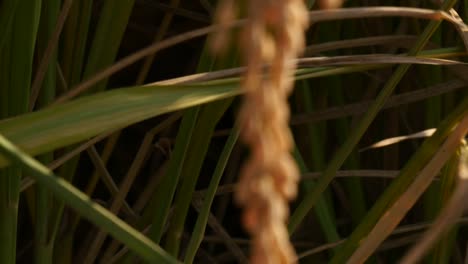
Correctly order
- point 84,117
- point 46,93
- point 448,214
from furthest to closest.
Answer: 1. point 46,93
2. point 84,117
3. point 448,214

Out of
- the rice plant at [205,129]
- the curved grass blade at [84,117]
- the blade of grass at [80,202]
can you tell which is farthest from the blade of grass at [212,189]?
the blade of grass at [80,202]

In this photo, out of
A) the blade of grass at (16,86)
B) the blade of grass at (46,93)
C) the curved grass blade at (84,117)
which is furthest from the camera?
the blade of grass at (46,93)

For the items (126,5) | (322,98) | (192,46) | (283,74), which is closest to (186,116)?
(126,5)

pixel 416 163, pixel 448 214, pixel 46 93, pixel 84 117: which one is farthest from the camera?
pixel 46 93

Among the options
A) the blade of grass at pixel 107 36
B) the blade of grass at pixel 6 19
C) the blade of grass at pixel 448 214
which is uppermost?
the blade of grass at pixel 107 36

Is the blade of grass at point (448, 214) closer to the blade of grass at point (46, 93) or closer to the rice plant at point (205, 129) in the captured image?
the rice plant at point (205, 129)

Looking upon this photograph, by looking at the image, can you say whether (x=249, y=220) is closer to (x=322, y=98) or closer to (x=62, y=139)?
(x=62, y=139)

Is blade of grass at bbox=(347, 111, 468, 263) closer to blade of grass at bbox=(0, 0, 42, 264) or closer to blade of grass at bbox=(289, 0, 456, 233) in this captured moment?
blade of grass at bbox=(289, 0, 456, 233)

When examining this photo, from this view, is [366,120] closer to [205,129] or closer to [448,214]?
[205,129]

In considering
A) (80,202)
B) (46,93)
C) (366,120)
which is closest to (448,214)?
(80,202)

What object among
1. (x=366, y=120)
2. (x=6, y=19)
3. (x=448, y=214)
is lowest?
(x=448, y=214)
